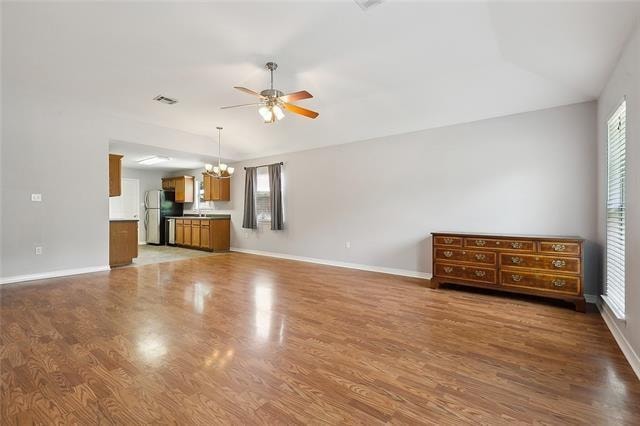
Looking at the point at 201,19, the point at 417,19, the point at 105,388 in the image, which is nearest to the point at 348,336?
the point at 105,388

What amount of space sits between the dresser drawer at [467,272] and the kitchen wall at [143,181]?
9290 mm

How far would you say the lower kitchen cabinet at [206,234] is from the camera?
307 inches

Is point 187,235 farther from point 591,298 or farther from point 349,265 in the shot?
point 591,298

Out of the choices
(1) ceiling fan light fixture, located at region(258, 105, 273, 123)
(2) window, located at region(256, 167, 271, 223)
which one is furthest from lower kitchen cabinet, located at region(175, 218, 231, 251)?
(1) ceiling fan light fixture, located at region(258, 105, 273, 123)

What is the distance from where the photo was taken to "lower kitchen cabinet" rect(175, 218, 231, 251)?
7.80 m

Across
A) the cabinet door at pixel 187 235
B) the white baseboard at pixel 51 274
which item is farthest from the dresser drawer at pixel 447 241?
the cabinet door at pixel 187 235

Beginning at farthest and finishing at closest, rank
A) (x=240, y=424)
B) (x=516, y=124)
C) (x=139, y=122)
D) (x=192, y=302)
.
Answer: (x=139, y=122), (x=516, y=124), (x=192, y=302), (x=240, y=424)

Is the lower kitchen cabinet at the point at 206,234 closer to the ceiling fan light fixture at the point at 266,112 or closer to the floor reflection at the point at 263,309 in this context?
the floor reflection at the point at 263,309

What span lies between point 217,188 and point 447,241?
6264 mm

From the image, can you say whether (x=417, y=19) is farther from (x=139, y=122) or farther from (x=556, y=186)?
(x=139, y=122)

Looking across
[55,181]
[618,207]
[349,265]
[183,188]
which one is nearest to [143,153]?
[55,181]

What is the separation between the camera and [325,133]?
5660 mm

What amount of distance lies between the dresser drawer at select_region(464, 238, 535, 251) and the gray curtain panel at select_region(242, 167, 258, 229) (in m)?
5.05

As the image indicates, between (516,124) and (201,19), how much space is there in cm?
413
